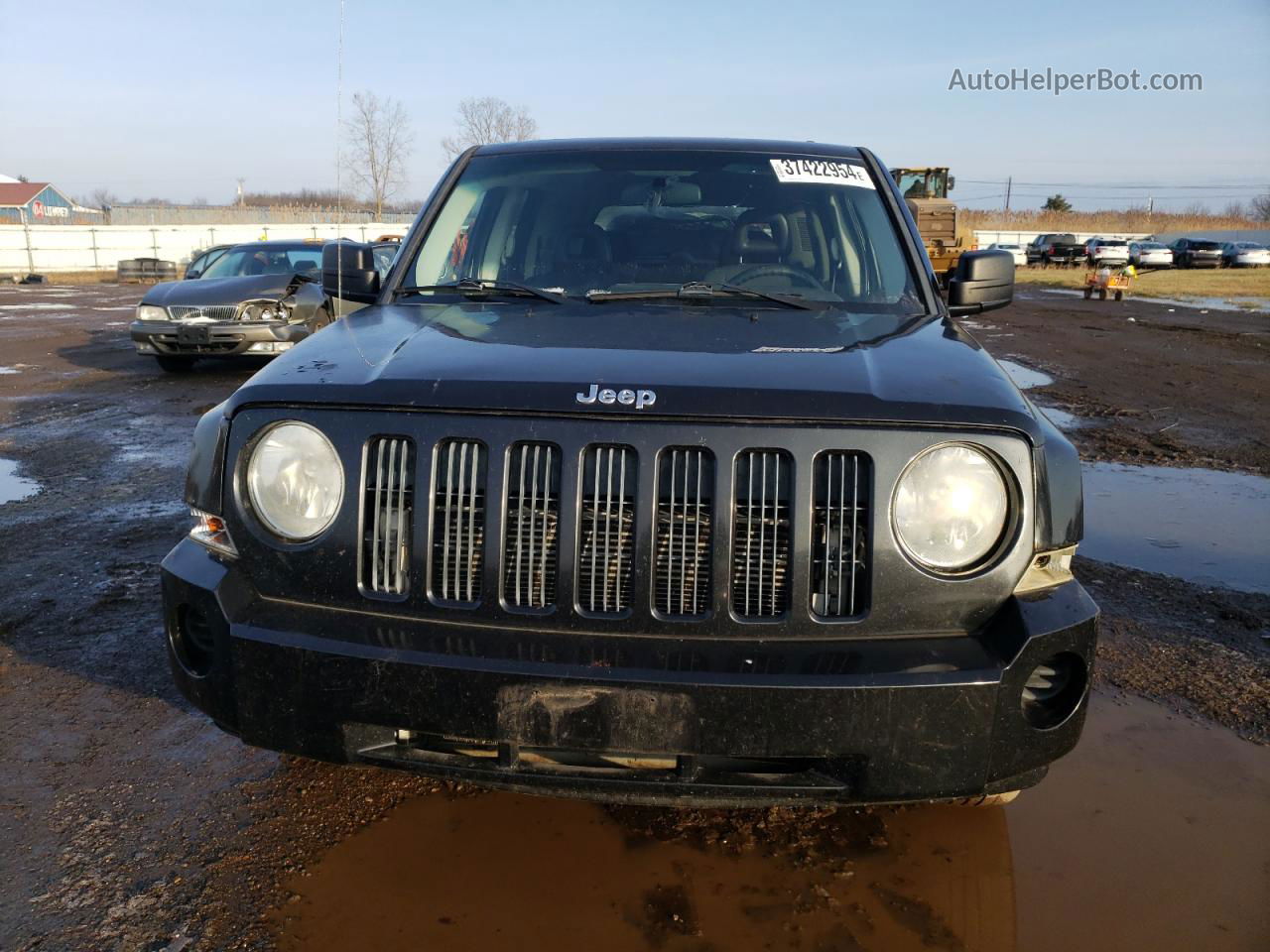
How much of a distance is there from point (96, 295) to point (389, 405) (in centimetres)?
2826

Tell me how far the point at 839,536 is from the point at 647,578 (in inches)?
16.5

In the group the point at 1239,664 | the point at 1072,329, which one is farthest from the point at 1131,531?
the point at 1072,329

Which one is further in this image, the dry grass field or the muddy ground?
the dry grass field

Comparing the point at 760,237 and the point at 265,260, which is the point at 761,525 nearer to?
the point at 760,237

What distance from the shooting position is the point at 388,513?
7.06 ft

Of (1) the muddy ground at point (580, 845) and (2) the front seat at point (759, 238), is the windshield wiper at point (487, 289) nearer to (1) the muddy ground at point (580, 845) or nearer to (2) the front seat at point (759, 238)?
(2) the front seat at point (759, 238)

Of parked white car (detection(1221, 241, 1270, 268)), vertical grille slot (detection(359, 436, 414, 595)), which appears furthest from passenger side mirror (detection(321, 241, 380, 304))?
parked white car (detection(1221, 241, 1270, 268))

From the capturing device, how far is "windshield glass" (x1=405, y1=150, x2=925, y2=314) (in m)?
3.18

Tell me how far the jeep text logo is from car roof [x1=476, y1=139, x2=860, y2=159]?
5.82ft

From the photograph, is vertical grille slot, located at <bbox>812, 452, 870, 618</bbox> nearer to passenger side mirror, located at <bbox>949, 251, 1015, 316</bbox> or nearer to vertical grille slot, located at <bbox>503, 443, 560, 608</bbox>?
vertical grille slot, located at <bbox>503, 443, 560, 608</bbox>

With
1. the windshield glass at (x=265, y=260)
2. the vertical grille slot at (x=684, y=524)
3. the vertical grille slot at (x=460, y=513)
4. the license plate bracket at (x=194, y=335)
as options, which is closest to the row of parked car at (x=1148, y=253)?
the windshield glass at (x=265, y=260)

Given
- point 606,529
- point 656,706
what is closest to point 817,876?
point 656,706

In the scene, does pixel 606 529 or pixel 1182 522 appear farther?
pixel 1182 522

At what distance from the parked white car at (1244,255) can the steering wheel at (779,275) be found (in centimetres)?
5033
